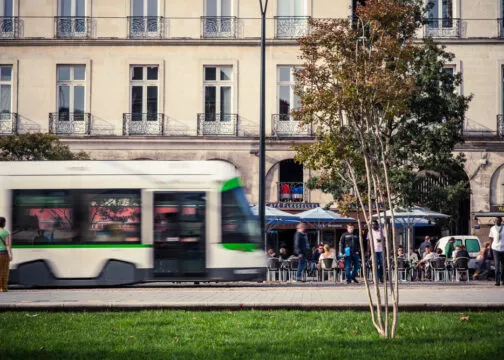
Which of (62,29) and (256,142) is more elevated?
(62,29)

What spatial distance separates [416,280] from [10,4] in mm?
23000

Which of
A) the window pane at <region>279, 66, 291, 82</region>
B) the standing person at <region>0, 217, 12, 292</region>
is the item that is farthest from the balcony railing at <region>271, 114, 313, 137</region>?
the standing person at <region>0, 217, 12, 292</region>

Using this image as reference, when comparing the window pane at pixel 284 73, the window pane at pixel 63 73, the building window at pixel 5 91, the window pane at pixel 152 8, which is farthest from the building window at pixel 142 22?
the building window at pixel 5 91

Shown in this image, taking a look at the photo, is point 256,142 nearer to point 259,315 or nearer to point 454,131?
point 454,131

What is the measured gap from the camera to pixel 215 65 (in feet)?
126

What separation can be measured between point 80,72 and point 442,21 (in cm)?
1659

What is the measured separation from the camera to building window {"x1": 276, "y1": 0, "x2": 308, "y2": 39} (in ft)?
126

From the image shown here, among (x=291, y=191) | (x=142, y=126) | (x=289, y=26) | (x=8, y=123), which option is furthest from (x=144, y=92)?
(x=291, y=191)

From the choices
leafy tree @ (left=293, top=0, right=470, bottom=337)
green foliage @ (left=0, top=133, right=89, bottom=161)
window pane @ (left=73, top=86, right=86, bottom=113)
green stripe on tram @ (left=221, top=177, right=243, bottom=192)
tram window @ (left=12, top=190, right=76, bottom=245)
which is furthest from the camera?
window pane @ (left=73, top=86, right=86, bottom=113)

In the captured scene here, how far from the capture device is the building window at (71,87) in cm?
3856

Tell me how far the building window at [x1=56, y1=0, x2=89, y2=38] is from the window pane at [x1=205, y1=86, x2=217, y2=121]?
6159mm

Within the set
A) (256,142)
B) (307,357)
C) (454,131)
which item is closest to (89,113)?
(256,142)

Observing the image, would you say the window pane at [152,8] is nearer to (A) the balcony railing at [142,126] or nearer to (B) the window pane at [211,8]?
(B) the window pane at [211,8]

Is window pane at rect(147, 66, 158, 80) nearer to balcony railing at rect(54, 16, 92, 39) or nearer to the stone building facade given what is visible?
the stone building facade
